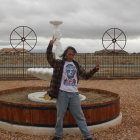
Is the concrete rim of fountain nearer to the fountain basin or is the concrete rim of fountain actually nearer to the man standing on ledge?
the fountain basin

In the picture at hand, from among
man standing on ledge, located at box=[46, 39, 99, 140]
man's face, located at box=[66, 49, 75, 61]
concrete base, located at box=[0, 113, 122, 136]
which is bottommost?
concrete base, located at box=[0, 113, 122, 136]

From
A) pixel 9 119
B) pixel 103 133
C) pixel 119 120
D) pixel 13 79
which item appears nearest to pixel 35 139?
pixel 9 119

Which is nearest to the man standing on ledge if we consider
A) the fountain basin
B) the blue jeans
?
the blue jeans

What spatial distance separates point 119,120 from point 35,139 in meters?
2.11

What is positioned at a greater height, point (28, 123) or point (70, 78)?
point (70, 78)

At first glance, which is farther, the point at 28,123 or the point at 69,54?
the point at 28,123

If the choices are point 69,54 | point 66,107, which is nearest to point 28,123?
point 66,107

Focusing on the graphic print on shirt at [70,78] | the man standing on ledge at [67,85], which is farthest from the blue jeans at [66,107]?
the graphic print on shirt at [70,78]

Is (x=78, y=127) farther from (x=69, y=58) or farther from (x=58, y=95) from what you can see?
(x=69, y=58)

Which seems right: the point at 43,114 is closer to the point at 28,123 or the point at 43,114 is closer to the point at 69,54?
the point at 28,123

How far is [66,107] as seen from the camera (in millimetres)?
5625

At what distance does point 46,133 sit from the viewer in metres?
6.26

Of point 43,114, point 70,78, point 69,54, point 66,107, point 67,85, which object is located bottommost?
point 43,114

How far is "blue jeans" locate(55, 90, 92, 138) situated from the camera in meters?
5.54
